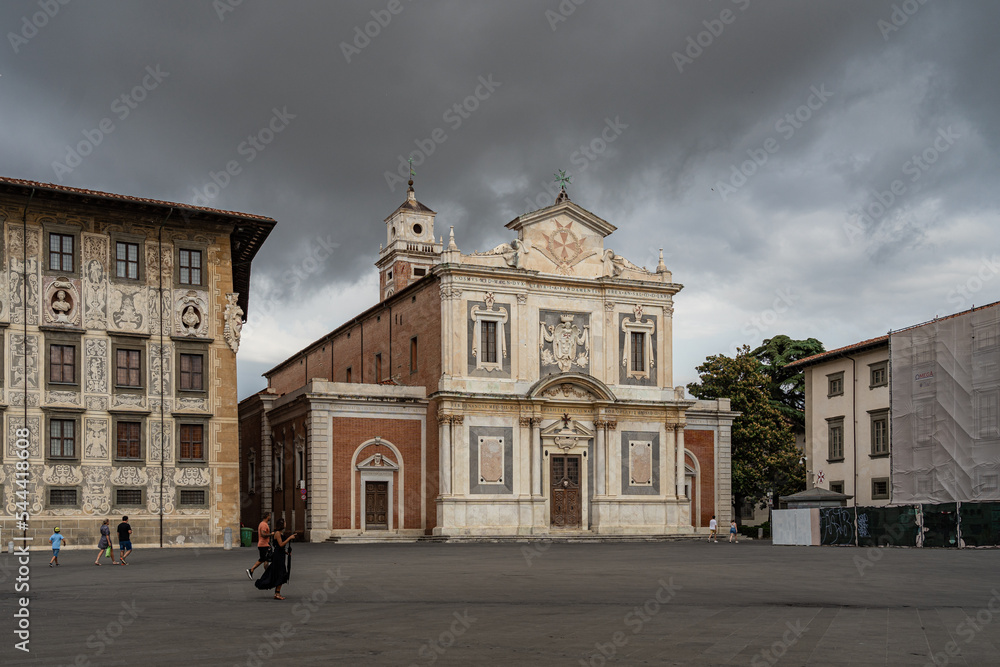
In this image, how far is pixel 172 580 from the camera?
Answer: 2339 centimetres

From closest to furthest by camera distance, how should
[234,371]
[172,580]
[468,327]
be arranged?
[172,580], [234,371], [468,327]

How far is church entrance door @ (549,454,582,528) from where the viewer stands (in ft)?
173

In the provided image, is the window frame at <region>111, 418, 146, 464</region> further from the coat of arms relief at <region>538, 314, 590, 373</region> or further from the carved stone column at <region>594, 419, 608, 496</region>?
the carved stone column at <region>594, 419, 608, 496</region>

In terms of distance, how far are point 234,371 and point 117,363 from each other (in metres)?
4.33

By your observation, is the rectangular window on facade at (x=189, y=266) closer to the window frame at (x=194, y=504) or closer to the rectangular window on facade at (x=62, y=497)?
the window frame at (x=194, y=504)

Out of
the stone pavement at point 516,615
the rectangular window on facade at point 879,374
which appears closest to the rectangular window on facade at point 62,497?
the stone pavement at point 516,615

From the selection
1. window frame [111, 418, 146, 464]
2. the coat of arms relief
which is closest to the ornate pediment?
the coat of arms relief

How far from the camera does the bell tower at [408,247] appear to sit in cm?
8638

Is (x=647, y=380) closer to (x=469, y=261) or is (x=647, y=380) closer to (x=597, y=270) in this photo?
(x=597, y=270)

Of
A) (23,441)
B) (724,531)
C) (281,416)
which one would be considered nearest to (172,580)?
(23,441)

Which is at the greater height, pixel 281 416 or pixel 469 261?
pixel 469 261

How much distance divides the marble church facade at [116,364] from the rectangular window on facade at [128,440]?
0.04 m

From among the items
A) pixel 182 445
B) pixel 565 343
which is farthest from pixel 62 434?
pixel 565 343

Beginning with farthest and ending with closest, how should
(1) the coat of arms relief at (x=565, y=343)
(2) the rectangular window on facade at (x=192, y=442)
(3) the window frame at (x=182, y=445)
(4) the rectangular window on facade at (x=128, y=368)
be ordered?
(1) the coat of arms relief at (x=565, y=343)
(2) the rectangular window on facade at (x=192, y=442)
(3) the window frame at (x=182, y=445)
(4) the rectangular window on facade at (x=128, y=368)
